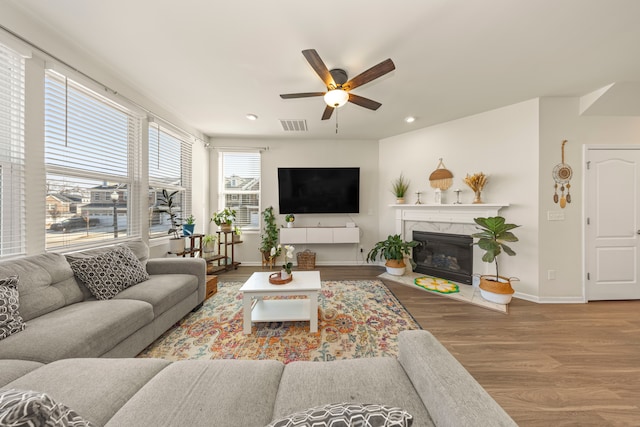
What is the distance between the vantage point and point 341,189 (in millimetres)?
4316

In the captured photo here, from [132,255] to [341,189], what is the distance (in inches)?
128

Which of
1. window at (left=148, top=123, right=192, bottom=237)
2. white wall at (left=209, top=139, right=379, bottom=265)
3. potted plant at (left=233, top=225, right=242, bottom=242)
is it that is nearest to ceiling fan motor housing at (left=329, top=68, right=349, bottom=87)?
white wall at (left=209, top=139, right=379, bottom=265)

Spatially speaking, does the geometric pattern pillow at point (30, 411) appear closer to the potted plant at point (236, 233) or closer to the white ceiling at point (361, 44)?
the white ceiling at point (361, 44)

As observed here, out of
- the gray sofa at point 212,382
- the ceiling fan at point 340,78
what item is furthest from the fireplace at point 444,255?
the gray sofa at point 212,382

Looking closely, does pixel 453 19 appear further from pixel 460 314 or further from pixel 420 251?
pixel 420 251

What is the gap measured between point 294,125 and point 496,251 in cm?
336

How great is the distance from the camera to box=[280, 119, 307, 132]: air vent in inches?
139

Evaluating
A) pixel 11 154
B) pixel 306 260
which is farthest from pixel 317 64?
pixel 306 260

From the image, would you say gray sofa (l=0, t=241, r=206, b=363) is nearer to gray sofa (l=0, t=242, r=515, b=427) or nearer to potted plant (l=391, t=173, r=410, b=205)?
gray sofa (l=0, t=242, r=515, b=427)

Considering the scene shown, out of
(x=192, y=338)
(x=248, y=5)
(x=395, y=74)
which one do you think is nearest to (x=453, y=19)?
(x=395, y=74)

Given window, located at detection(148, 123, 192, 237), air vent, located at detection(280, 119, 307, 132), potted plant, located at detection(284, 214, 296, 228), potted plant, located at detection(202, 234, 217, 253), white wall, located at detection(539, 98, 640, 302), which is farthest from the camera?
potted plant, located at detection(284, 214, 296, 228)

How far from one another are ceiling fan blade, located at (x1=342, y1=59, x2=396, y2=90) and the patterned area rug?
2.34 meters

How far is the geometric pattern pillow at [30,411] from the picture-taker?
1.28ft

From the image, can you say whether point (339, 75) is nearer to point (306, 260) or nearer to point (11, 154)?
point (11, 154)
